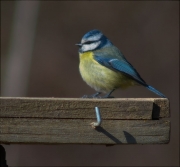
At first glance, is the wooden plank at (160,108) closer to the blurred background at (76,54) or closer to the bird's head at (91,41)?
the bird's head at (91,41)

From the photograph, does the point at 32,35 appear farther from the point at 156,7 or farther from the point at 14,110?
the point at 14,110

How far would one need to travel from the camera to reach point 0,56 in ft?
30.1

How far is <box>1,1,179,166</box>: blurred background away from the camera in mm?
8625

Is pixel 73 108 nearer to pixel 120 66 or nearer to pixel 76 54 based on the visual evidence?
pixel 120 66

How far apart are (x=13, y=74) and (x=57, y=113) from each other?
16.6 ft

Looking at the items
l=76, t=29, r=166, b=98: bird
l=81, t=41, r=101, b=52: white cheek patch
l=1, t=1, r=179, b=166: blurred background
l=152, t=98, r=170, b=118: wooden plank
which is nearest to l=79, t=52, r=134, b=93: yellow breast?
l=76, t=29, r=166, b=98: bird

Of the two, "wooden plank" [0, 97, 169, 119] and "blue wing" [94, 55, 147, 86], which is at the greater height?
"blue wing" [94, 55, 147, 86]

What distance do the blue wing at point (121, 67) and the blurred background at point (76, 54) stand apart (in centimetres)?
321

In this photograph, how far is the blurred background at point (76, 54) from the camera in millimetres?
8625

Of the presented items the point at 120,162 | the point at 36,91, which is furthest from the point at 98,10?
the point at 120,162

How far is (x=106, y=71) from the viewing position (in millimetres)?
5160

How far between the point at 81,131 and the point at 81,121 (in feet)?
0.21

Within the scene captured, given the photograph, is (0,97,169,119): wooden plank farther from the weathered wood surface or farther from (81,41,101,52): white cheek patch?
(81,41,101,52): white cheek patch

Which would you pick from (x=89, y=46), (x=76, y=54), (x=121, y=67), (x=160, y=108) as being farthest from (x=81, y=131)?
(x=76, y=54)
